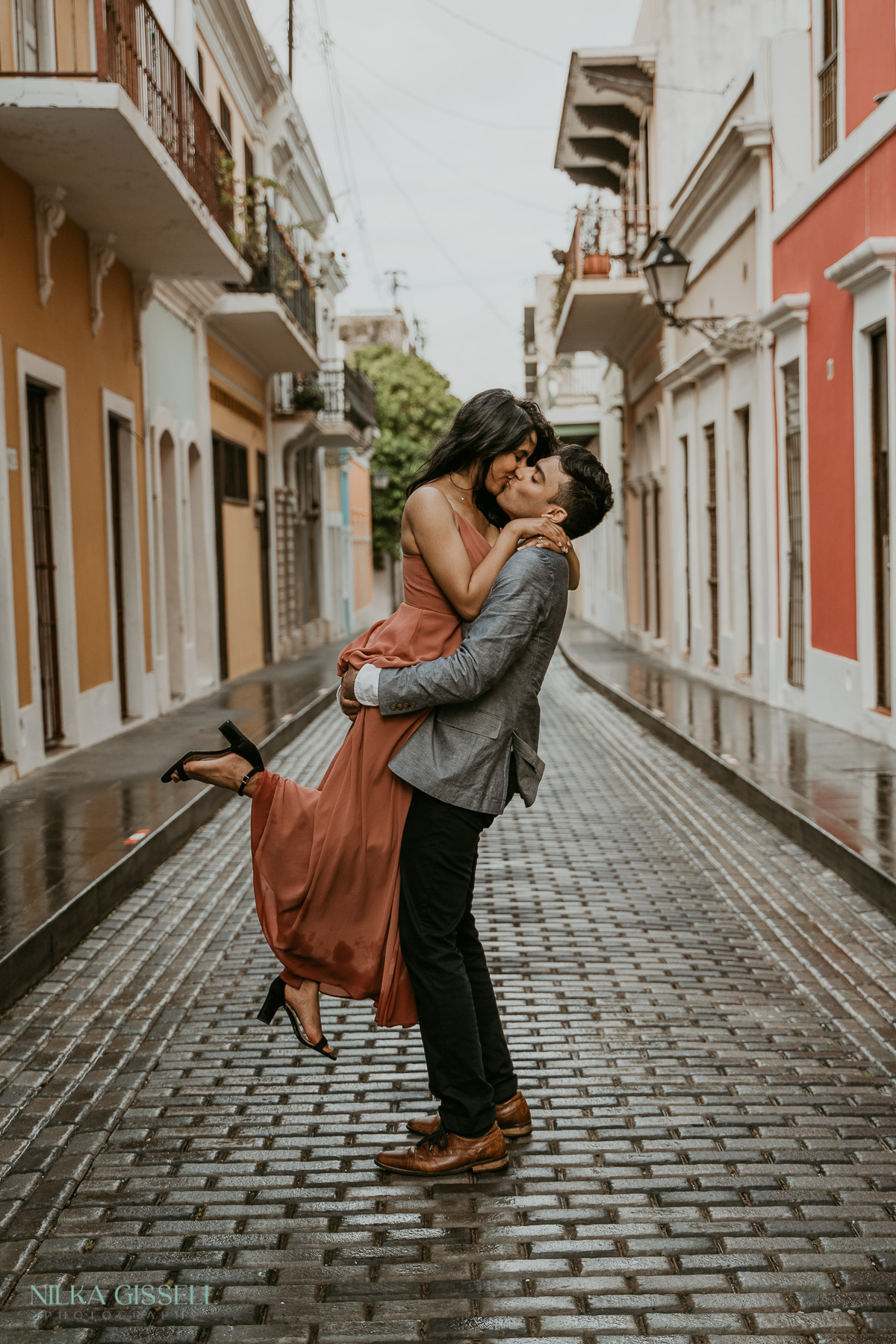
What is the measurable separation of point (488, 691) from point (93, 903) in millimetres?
3388

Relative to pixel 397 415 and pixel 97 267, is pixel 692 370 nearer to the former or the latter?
pixel 97 267

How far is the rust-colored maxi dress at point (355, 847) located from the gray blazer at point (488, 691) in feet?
0.23

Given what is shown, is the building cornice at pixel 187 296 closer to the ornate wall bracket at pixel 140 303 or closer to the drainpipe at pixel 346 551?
the ornate wall bracket at pixel 140 303

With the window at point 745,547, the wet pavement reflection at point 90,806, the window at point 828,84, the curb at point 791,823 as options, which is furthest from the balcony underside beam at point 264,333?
the curb at point 791,823

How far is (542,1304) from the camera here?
2.96 meters

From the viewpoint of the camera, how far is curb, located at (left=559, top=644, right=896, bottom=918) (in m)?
6.51

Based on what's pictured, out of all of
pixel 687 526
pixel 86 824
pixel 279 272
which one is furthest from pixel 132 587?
pixel 687 526

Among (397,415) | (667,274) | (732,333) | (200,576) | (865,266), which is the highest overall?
(397,415)

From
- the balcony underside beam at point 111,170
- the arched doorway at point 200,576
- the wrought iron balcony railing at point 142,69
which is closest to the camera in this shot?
the balcony underside beam at point 111,170

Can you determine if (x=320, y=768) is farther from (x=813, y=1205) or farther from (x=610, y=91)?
(x=610, y=91)

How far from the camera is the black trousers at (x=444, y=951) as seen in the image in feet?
11.6

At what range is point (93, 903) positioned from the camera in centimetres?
632

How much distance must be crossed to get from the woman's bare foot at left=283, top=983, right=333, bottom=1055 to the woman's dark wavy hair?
1.28 meters

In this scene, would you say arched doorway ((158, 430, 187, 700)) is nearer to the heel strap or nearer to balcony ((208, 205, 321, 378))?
balcony ((208, 205, 321, 378))
